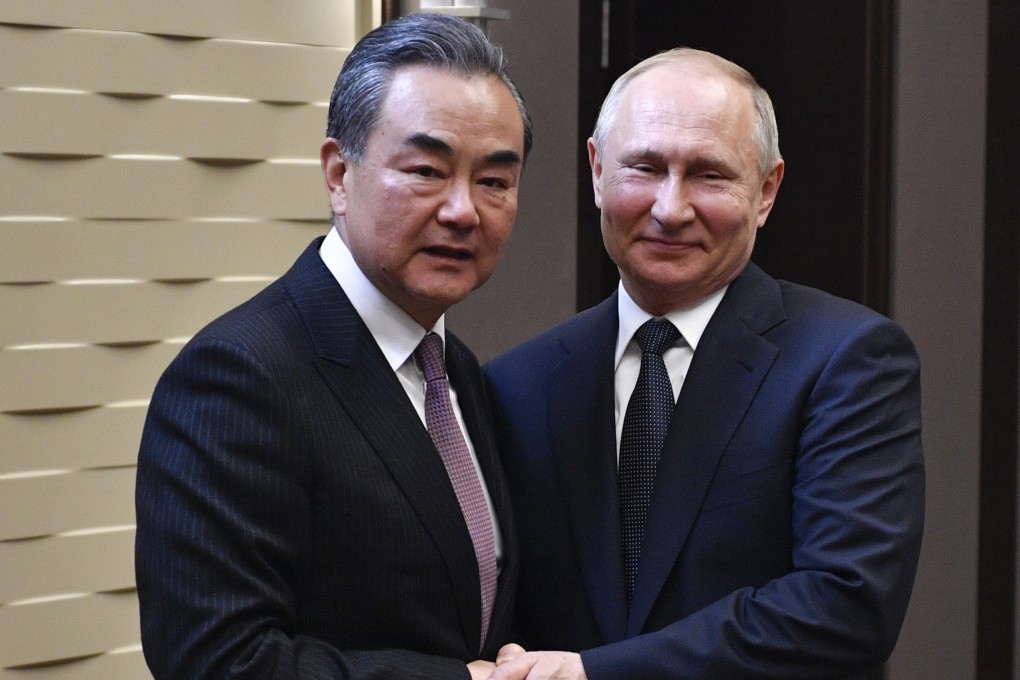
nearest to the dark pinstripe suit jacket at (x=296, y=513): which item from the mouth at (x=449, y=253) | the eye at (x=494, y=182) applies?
the mouth at (x=449, y=253)

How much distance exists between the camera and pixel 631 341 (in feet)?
6.42

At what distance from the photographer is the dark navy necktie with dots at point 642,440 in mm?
1838

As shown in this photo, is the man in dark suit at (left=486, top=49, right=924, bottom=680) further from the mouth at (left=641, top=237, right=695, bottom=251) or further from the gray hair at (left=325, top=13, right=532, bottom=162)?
the gray hair at (left=325, top=13, right=532, bottom=162)

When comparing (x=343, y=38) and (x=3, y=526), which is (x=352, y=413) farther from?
(x=343, y=38)

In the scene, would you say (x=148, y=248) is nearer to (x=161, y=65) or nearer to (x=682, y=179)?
(x=161, y=65)

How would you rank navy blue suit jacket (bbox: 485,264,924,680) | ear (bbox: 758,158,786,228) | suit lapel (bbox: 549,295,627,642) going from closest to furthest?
navy blue suit jacket (bbox: 485,264,924,680)
suit lapel (bbox: 549,295,627,642)
ear (bbox: 758,158,786,228)

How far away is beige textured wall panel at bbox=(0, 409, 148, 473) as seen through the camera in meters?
2.38

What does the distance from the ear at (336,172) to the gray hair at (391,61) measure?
0.04ft

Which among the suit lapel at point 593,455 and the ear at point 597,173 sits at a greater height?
the ear at point 597,173

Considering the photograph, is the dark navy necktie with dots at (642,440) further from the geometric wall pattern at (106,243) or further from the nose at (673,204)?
the geometric wall pattern at (106,243)

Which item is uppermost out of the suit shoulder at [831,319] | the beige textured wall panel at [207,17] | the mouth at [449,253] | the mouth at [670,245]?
the beige textured wall panel at [207,17]

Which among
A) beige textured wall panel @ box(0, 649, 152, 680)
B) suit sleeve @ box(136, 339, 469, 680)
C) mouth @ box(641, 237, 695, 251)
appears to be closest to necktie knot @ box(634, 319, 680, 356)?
mouth @ box(641, 237, 695, 251)

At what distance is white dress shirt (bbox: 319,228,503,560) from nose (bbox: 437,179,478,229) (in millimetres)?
143

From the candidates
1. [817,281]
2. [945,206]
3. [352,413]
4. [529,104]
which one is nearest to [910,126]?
[945,206]
